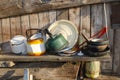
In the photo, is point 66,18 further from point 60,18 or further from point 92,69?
point 92,69

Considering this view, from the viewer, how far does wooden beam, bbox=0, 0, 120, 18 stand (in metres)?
3.53

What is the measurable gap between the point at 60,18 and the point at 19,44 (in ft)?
2.09

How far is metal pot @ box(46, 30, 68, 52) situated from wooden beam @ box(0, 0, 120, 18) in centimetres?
38

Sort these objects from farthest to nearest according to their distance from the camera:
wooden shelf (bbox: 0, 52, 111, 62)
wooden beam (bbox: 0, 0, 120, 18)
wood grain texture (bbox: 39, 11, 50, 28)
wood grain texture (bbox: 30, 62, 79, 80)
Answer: wood grain texture (bbox: 39, 11, 50, 28) → wooden beam (bbox: 0, 0, 120, 18) → wood grain texture (bbox: 30, 62, 79, 80) → wooden shelf (bbox: 0, 52, 111, 62)

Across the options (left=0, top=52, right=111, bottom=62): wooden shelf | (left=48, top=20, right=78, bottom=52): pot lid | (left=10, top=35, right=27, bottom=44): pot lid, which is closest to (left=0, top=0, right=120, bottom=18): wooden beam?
(left=48, top=20, right=78, bottom=52): pot lid

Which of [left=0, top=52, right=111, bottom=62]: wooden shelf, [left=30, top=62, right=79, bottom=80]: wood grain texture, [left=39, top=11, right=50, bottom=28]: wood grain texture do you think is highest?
[left=39, top=11, right=50, bottom=28]: wood grain texture

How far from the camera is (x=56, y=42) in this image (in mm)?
3318

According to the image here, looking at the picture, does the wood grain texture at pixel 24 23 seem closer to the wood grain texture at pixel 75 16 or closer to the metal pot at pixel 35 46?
the metal pot at pixel 35 46

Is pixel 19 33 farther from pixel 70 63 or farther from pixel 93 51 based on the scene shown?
pixel 93 51

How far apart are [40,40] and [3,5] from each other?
2.37ft

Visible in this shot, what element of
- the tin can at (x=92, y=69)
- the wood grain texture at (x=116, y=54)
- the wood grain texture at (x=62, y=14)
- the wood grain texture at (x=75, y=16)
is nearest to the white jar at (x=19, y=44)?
the wood grain texture at (x=62, y=14)

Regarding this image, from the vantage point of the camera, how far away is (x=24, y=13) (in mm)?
3621

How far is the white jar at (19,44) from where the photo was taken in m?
3.45

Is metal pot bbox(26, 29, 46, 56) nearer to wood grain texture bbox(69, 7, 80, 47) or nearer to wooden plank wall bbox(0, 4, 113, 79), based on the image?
wooden plank wall bbox(0, 4, 113, 79)
